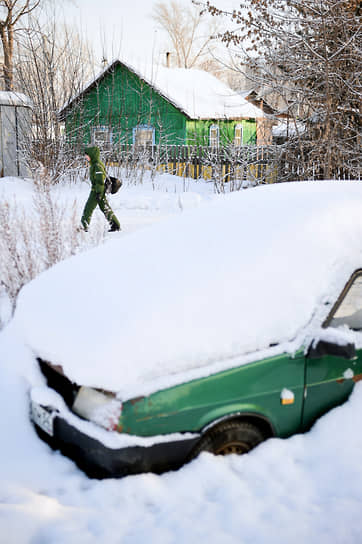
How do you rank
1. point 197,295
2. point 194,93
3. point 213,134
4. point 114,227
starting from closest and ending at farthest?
1. point 197,295
2. point 114,227
3. point 194,93
4. point 213,134

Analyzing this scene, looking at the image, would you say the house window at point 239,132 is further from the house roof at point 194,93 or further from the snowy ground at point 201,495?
the snowy ground at point 201,495

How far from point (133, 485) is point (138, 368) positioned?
1.92ft

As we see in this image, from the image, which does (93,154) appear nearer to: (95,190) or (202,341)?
(95,190)

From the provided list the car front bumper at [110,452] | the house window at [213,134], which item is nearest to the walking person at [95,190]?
the car front bumper at [110,452]

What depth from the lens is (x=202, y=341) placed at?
2320 mm

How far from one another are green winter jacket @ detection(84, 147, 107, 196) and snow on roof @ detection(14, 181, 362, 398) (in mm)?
5074

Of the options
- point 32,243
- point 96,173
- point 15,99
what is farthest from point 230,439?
point 15,99

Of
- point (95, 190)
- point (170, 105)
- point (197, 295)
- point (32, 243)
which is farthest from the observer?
point (170, 105)

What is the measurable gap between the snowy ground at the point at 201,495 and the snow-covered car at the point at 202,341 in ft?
0.30

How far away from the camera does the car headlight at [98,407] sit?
2186mm

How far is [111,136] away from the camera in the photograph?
15.8 metres

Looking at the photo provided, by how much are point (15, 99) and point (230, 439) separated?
1292cm

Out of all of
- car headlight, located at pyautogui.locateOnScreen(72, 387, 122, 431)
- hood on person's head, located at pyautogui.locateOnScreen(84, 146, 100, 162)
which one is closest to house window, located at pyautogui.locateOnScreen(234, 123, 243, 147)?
hood on person's head, located at pyautogui.locateOnScreen(84, 146, 100, 162)

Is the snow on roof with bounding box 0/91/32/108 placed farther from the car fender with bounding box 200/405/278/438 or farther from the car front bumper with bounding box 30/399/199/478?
the car fender with bounding box 200/405/278/438
